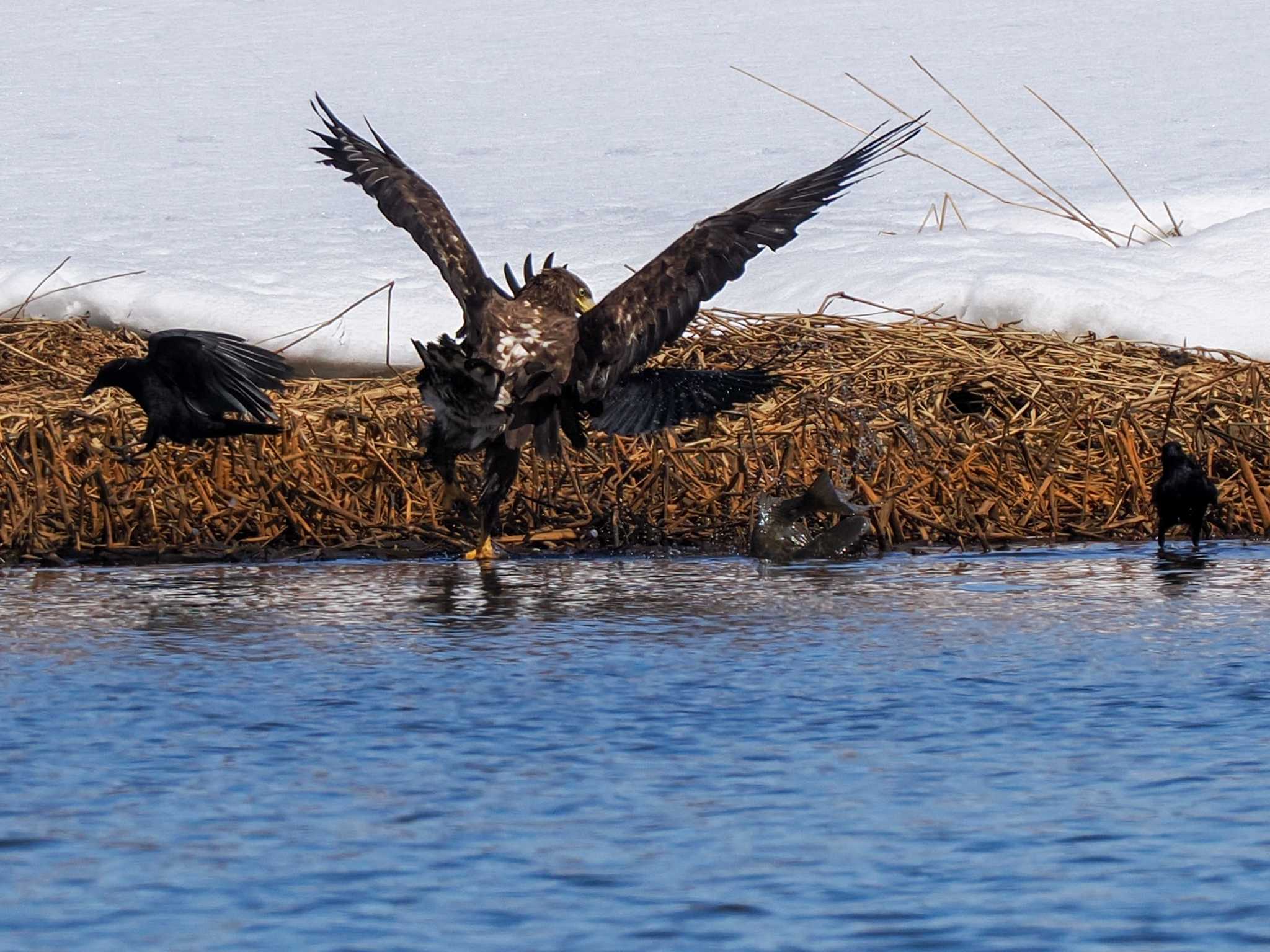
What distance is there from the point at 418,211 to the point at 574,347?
0.88m

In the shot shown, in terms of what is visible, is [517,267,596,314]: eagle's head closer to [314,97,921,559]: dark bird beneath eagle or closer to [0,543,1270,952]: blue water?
[314,97,921,559]: dark bird beneath eagle

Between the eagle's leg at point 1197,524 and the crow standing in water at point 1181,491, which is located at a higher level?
the crow standing in water at point 1181,491

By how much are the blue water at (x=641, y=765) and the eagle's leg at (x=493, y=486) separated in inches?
32.1

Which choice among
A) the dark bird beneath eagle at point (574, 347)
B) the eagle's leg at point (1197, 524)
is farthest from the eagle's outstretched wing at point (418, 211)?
the eagle's leg at point (1197, 524)

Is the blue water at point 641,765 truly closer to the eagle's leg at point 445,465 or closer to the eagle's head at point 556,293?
the eagle's leg at point 445,465

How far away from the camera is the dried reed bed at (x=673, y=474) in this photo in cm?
889

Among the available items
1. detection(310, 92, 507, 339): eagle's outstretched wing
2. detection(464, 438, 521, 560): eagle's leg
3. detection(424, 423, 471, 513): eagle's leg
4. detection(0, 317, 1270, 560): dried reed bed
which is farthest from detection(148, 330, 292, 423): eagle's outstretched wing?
detection(464, 438, 521, 560): eagle's leg

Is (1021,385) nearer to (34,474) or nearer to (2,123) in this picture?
(34,474)

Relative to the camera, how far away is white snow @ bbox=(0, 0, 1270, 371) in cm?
1230

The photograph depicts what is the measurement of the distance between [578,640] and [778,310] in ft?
18.4

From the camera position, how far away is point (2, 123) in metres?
23.2

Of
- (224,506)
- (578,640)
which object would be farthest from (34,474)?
(578,640)

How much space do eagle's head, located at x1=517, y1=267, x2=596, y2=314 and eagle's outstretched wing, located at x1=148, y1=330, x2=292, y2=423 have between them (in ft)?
3.48

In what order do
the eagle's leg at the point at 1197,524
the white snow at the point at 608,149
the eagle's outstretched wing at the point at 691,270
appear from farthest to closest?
the white snow at the point at 608,149, the eagle's leg at the point at 1197,524, the eagle's outstretched wing at the point at 691,270
